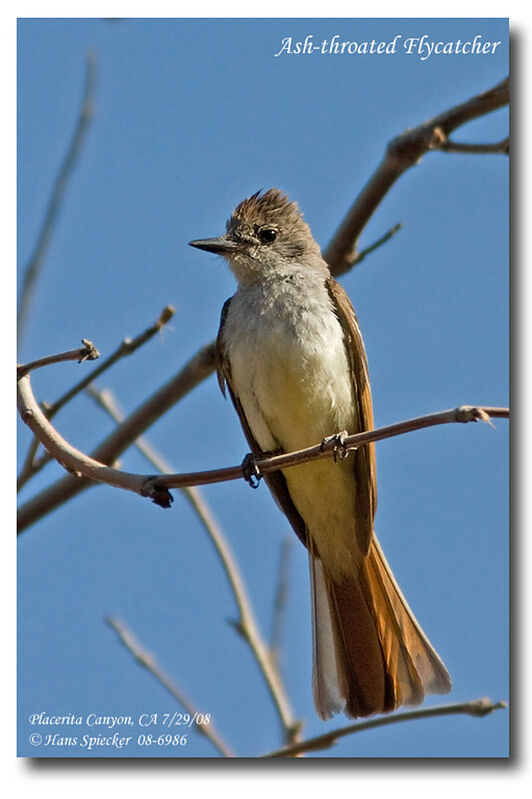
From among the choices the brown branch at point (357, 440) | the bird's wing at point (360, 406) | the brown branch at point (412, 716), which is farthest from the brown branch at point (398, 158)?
the brown branch at point (412, 716)

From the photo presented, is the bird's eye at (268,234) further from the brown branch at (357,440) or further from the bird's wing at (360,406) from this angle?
the brown branch at (357,440)

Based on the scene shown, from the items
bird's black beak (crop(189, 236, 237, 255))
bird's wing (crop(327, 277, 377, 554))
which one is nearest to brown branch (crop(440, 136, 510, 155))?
bird's wing (crop(327, 277, 377, 554))

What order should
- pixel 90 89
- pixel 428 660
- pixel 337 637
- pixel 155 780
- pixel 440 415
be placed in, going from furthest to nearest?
1. pixel 337 637
2. pixel 428 660
3. pixel 90 89
4. pixel 155 780
5. pixel 440 415

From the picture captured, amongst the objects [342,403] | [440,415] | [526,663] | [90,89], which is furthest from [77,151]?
[526,663]

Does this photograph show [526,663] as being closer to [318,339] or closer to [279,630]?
[279,630]

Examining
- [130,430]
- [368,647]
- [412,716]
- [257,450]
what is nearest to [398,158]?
[257,450]

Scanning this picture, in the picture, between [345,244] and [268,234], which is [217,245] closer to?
[268,234]

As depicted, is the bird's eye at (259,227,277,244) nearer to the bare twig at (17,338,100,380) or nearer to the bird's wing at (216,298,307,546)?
the bird's wing at (216,298,307,546)
